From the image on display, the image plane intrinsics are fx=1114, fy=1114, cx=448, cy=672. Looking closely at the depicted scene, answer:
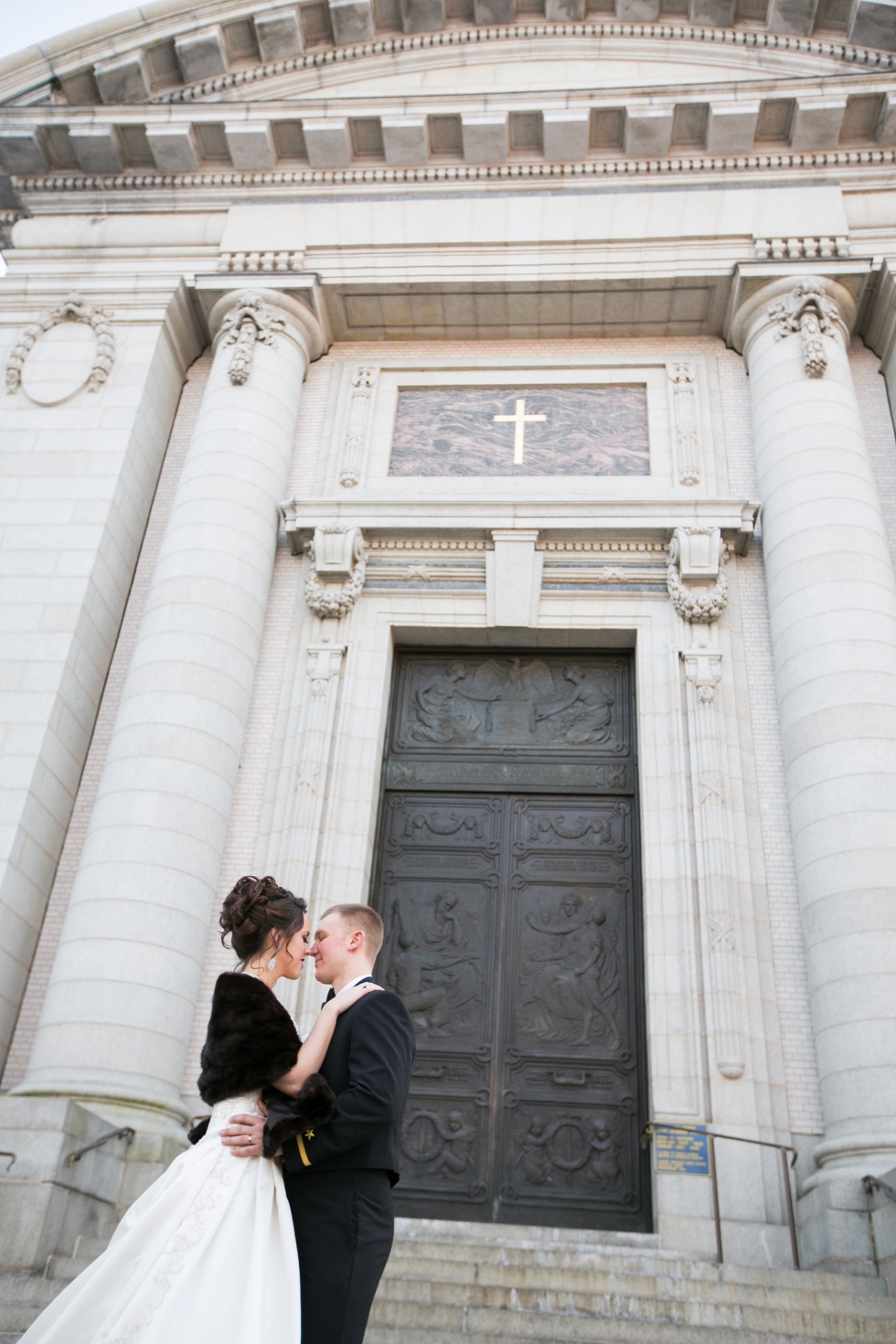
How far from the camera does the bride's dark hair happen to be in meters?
3.74

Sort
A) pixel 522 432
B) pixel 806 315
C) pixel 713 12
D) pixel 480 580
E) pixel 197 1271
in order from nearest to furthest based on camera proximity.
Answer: pixel 197 1271 < pixel 480 580 < pixel 806 315 < pixel 522 432 < pixel 713 12

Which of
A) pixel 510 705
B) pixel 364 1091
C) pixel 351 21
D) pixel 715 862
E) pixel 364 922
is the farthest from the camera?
pixel 351 21

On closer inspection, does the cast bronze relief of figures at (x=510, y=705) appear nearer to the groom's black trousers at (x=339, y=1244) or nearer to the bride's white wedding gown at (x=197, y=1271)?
the groom's black trousers at (x=339, y=1244)

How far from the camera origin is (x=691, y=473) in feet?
38.7

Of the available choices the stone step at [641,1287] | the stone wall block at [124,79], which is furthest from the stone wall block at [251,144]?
the stone step at [641,1287]

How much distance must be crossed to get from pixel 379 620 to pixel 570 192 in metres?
5.76

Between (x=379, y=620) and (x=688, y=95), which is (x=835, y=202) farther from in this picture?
(x=379, y=620)

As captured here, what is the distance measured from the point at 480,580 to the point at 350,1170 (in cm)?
853

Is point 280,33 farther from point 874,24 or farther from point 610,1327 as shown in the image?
point 610,1327

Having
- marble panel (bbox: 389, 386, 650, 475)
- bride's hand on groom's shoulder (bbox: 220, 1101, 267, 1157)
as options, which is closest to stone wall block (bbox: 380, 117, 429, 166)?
marble panel (bbox: 389, 386, 650, 475)

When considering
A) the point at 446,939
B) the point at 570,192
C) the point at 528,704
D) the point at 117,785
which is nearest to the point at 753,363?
the point at 570,192

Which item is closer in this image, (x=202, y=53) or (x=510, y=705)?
(x=510, y=705)

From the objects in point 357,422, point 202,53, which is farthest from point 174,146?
point 357,422

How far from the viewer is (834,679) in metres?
9.84
